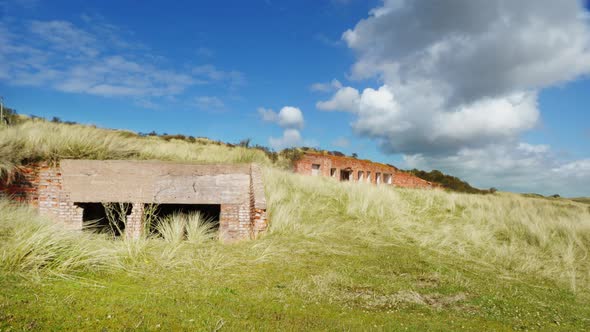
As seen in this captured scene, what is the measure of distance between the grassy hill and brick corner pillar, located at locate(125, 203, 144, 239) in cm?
218

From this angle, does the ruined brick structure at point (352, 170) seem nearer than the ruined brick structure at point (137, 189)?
No

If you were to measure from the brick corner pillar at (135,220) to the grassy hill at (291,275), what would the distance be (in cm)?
218

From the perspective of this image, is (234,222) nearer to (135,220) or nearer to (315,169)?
(135,220)

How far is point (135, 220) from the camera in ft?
32.3

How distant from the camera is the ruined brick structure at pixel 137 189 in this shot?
380 inches

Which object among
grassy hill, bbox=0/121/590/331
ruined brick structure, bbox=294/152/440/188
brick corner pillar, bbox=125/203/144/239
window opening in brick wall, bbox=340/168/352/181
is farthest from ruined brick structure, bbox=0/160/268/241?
window opening in brick wall, bbox=340/168/352/181

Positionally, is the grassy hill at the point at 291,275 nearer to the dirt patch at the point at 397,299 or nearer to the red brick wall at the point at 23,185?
the dirt patch at the point at 397,299

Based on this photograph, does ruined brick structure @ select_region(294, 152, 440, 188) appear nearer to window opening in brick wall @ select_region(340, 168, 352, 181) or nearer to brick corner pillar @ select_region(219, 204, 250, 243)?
window opening in brick wall @ select_region(340, 168, 352, 181)

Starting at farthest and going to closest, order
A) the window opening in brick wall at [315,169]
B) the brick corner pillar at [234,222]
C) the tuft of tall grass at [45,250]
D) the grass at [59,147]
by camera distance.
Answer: the window opening in brick wall at [315,169] < the grass at [59,147] < the brick corner pillar at [234,222] < the tuft of tall grass at [45,250]

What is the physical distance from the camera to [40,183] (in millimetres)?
9883

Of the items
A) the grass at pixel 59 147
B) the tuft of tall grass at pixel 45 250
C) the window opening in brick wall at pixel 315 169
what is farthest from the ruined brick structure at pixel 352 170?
the tuft of tall grass at pixel 45 250

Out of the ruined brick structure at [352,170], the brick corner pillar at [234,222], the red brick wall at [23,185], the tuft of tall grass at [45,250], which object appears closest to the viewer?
the tuft of tall grass at [45,250]

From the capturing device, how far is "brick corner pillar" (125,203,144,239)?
965 centimetres

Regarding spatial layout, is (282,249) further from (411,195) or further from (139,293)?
(411,195)
